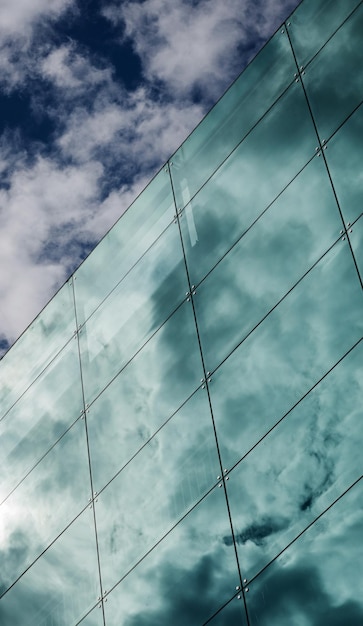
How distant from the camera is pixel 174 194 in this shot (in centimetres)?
1647

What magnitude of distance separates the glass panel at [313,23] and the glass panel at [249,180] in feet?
Result: 2.19

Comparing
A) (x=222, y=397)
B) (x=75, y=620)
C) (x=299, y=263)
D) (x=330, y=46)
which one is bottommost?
(x=75, y=620)

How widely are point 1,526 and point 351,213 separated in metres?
9.16

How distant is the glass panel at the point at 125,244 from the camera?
16.7 metres

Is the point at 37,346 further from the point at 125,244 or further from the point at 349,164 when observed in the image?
the point at 349,164

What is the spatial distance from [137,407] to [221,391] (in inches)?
86.5

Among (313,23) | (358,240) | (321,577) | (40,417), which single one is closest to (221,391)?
(358,240)

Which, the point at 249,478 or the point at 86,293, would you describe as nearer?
the point at 249,478

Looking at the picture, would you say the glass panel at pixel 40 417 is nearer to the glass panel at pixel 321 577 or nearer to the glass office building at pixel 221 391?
the glass office building at pixel 221 391

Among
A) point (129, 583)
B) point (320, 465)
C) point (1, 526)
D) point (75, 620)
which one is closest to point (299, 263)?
point (320, 465)

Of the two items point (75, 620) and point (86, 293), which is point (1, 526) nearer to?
point (75, 620)

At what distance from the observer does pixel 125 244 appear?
17234 mm

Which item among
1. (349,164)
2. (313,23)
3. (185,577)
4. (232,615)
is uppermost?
(313,23)

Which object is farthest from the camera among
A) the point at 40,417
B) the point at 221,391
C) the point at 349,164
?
the point at 40,417
